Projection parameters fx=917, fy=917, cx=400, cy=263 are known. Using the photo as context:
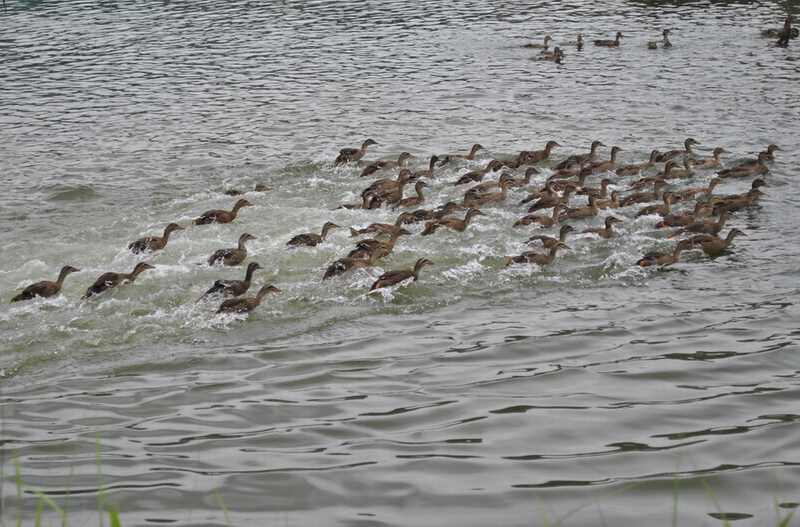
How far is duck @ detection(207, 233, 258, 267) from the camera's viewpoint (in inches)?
521

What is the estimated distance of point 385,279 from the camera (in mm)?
12141

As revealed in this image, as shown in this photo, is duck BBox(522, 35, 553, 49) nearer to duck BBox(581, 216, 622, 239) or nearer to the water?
the water

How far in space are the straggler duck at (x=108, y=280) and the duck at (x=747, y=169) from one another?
34.9ft

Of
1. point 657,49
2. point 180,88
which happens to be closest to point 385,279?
point 180,88

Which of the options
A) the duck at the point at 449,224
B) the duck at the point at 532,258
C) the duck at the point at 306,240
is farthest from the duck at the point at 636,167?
→ the duck at the point at 306,240

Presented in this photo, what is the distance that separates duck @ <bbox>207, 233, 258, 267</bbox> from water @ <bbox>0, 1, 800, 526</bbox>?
19 cm

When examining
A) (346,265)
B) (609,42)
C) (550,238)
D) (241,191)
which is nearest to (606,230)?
(550,238)

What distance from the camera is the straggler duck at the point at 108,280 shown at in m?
12.1

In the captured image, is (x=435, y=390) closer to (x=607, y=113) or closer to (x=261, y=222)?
(x=261, y=222)

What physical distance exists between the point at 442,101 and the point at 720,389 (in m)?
15.1

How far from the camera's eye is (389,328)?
1109cm

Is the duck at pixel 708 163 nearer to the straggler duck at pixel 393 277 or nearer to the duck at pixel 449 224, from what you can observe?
the duck at pixel 449 224

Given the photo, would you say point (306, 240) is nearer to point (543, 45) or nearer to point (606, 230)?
point (606, 230)

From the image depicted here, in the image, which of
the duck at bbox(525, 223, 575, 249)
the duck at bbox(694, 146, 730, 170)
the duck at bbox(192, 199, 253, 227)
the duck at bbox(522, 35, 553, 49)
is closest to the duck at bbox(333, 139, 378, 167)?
the duck at bbox(192, 199, 253, 227)
